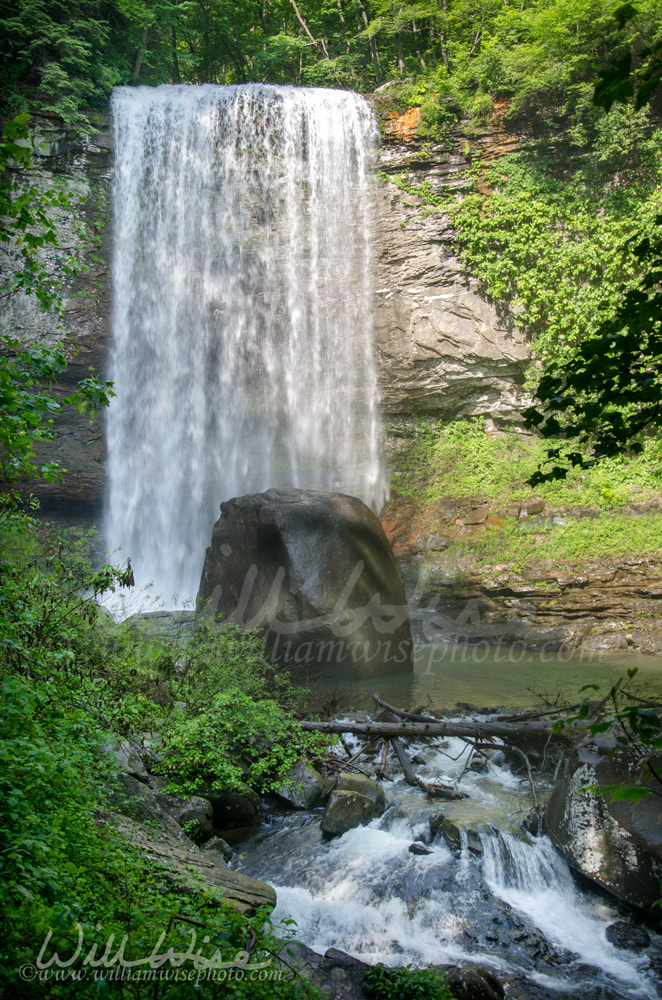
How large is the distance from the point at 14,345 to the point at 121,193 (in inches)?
621

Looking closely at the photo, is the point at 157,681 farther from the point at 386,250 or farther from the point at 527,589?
the point at 386,250

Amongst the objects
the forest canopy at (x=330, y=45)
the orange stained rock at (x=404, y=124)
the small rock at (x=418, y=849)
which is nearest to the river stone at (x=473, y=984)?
the small rock at (x=418, y=849)

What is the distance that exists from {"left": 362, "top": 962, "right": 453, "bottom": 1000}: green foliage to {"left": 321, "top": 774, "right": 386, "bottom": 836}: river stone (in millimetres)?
1644

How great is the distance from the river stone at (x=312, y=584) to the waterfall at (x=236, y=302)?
6360 mm

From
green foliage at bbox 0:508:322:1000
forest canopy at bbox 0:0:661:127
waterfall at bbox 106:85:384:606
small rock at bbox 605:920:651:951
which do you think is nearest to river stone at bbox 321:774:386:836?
green foliage at bbox 0:508:322:1000

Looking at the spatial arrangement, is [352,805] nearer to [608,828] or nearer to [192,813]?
[192,813]

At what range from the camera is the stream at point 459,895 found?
3705 millimetres

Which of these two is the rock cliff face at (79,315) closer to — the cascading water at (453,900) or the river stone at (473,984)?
the cascading water at (453,900)

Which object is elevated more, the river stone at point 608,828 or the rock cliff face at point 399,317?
the rock cliff face at point 399,317

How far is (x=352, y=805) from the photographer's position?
5.16 meters

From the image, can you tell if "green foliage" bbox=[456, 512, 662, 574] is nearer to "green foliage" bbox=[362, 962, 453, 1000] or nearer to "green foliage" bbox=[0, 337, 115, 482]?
"green foliage" bbox=[362, 962, 453, 1000]

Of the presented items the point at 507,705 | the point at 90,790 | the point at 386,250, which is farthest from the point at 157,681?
A: the point at 386,250

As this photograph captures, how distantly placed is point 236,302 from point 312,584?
10835 mm

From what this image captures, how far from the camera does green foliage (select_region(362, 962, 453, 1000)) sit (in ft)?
10.2
